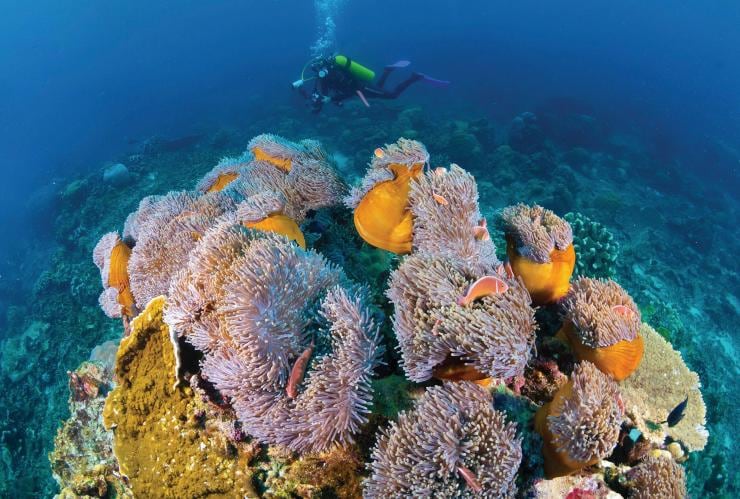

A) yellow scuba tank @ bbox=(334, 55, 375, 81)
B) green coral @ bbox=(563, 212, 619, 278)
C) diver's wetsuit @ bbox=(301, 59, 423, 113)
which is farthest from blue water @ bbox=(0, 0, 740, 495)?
yellow scuba tank @ bbox=(334, 55, 375, 81)

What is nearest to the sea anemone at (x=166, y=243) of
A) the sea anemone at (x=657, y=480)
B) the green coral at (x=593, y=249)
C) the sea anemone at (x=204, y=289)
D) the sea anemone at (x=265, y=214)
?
the sea anemone at (x=265, y=214)

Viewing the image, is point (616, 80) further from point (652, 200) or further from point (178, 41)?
point (178, 41)

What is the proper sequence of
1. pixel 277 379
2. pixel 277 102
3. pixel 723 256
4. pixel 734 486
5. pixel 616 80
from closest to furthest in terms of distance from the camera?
pixel 277 379 < pixel 734 486 < pixel 723 256 < pixel 277 102 < pixel 616 80

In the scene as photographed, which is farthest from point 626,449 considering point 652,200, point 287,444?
point 652,200

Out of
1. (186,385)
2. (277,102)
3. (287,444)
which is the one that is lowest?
(277,102)

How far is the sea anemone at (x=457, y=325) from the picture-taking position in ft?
6.44

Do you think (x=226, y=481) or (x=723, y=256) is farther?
(x=723, y=256)

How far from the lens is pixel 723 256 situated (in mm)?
12656

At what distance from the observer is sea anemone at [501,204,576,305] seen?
277cm

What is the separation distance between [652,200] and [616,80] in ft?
103

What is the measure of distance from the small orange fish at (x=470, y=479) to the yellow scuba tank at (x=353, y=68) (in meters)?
12.3

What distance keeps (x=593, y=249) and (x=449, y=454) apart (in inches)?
198

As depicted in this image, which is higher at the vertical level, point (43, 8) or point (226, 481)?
point (226, 481)

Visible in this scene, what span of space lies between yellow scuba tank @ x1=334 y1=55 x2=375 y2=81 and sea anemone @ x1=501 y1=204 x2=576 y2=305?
10.9 metres
